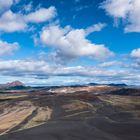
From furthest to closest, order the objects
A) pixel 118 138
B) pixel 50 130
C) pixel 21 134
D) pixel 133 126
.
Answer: pixel 133 126 → pixel 50 130 → pixel 21 134 → pixel 118 138

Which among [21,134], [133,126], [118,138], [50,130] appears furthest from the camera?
[133,126]

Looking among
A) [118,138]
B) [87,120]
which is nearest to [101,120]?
[87,120]

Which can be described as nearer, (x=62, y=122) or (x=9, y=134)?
(x=9, y=134)

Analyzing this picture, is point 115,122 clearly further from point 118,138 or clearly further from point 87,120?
point 118,138

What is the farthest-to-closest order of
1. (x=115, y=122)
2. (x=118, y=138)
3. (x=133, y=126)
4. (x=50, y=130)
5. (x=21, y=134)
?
(x=115, y=122), (x=133, y=126), (x=50, y=130), (x=21, y=134), (x=118, y=138)

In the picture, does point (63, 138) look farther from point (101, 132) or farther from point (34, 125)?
point (34, 125)

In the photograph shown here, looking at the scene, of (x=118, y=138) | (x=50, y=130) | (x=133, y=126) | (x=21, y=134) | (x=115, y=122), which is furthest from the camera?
(x=115, y=122)

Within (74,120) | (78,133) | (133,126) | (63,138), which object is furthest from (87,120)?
(63,138)

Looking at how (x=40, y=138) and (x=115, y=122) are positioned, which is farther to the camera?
(x=115, y=122)

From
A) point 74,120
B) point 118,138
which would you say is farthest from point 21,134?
point 74,120
